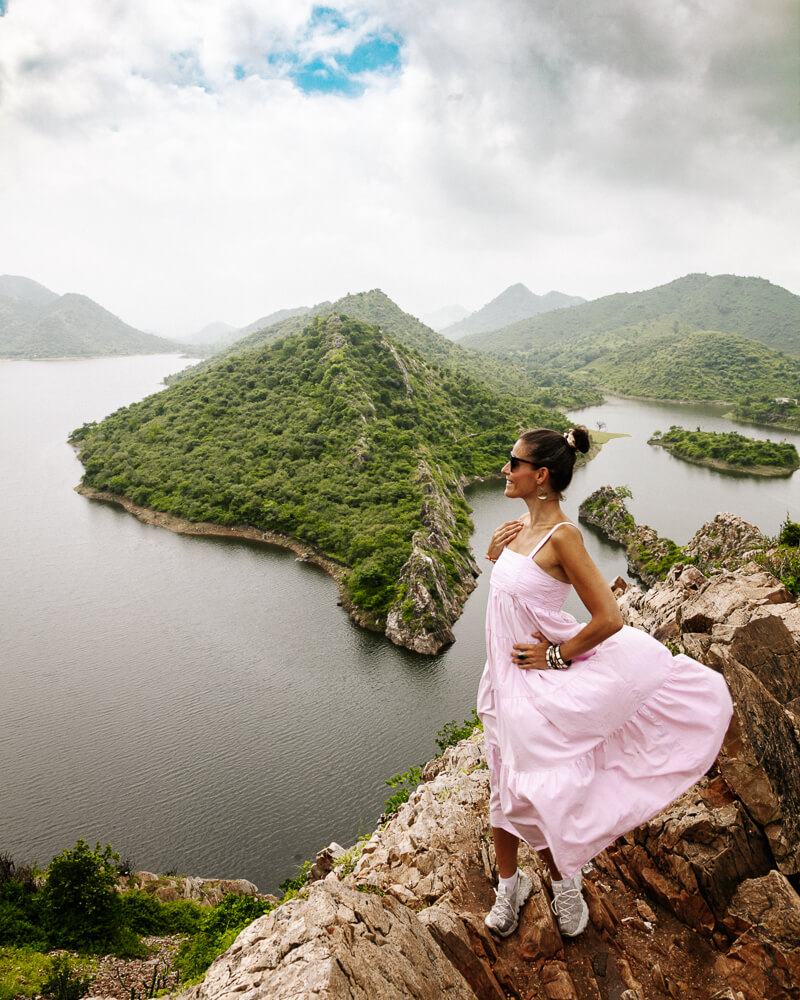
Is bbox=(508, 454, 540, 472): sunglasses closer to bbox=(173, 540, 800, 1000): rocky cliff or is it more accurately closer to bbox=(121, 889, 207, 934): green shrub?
bbox=(173, 540, 800, 1000): rocky cliff

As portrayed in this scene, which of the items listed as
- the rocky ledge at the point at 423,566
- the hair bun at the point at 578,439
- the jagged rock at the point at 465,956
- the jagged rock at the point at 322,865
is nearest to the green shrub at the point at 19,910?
the jagged rock at the point at 322,865

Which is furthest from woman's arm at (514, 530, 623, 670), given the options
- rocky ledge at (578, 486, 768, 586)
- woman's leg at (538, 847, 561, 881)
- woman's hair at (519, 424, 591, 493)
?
rocky ledge at (578, 486, 768, 586)

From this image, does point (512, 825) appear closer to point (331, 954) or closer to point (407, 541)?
point (331, 954)

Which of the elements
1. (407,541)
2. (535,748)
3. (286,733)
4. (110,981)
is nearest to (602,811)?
(535,748)

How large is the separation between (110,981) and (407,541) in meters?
25.5

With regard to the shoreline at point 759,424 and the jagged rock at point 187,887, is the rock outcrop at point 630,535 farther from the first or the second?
the shoreline at point 759,424

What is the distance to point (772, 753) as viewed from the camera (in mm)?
4453

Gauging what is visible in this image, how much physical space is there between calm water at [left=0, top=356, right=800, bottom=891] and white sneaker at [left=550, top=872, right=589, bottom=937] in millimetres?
14437

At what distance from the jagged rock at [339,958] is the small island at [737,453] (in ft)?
218

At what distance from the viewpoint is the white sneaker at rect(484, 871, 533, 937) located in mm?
3643

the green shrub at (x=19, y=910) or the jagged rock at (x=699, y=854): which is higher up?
the jagged rock at (x=699, y=854)

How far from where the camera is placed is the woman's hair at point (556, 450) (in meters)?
3.02

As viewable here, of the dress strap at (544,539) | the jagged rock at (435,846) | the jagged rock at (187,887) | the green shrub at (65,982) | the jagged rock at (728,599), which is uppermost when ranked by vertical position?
the dress strap at (544,539)

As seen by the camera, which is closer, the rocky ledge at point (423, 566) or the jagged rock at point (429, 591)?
the jagged rock at point (429, 591)
